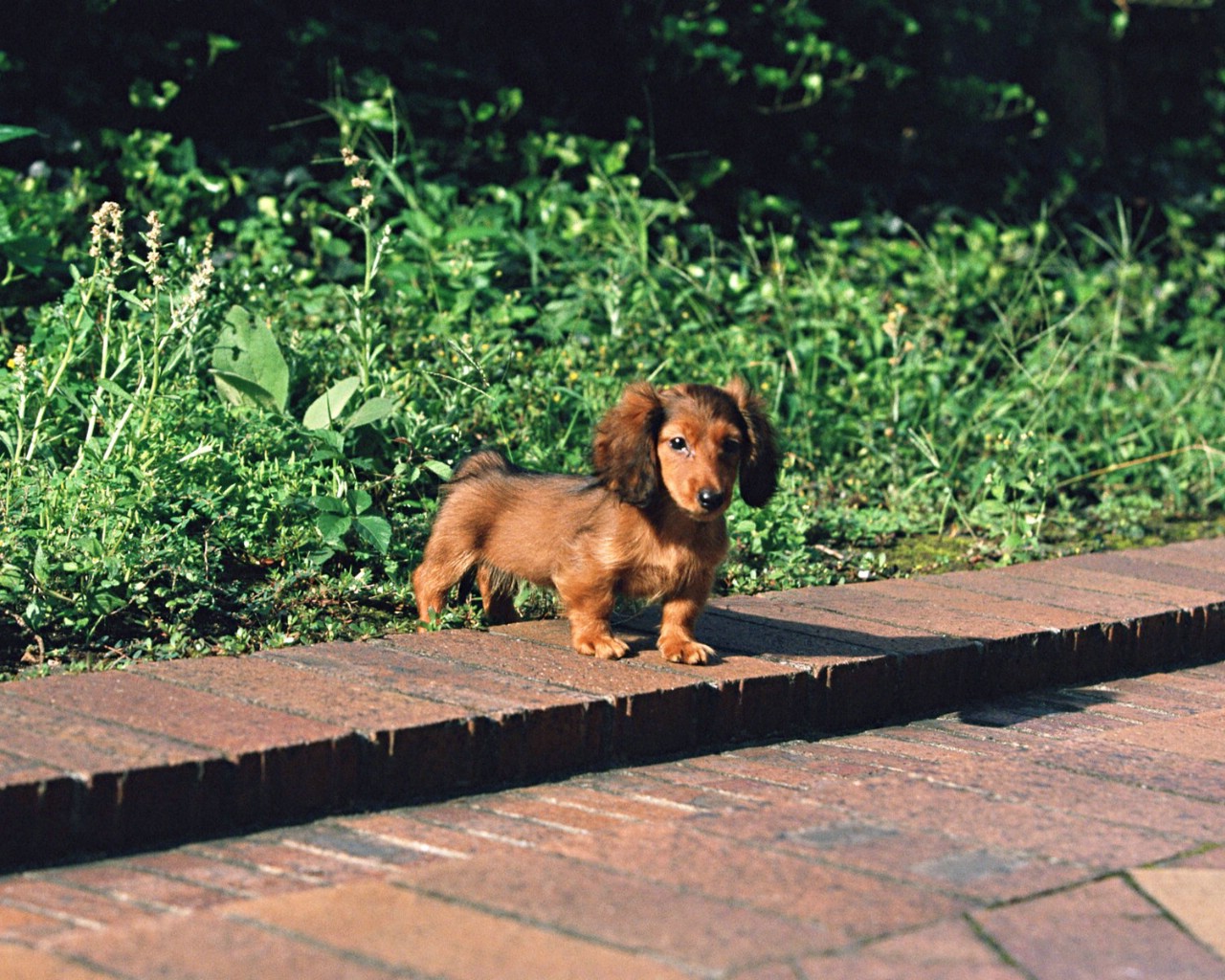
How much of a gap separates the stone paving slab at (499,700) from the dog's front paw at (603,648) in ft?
0.16

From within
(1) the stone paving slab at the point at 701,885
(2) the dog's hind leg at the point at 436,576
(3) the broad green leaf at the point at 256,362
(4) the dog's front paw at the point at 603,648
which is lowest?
(1) the stone paving slab at the point at 701,885

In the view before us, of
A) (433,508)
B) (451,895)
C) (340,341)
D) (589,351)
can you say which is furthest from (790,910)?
(589,351)

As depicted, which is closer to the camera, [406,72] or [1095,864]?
[1095,864]

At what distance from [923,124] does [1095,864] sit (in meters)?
7.21

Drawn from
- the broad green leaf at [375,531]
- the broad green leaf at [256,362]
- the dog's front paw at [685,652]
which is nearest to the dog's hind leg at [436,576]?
the broad green leaf at [375,531]

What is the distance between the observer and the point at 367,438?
201 inches

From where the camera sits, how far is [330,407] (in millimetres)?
4953

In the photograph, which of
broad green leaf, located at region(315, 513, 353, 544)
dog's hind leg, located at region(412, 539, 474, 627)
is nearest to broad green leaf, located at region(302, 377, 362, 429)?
broad green leaf, located at region(315, 513, 353, 544)

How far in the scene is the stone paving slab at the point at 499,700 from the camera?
3.07m

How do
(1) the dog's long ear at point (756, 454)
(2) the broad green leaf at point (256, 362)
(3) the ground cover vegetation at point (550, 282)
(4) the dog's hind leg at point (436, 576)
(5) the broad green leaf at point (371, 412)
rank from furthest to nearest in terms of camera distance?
(2) the broad green leaf at point (256, 362)
(5) the broad green leaf at point (371, 412)
(3) the ground cover vegetation at point (550, 282)
(4) the dog's hind leg at point (436, 576)
(1) the dog's long ear at point (756, 454)

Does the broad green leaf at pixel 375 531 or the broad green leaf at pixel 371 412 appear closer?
the broad green leaf at pixel 375 531

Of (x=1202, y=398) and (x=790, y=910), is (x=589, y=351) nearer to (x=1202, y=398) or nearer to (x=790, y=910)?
(x=1202, y=398)

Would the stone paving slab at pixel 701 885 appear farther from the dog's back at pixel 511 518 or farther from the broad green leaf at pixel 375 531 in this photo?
the broad green leaf at pixel 375 531

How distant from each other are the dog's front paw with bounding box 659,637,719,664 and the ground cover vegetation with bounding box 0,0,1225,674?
588 mm
